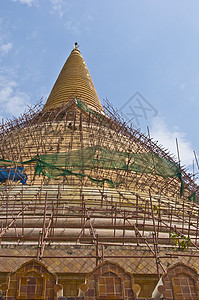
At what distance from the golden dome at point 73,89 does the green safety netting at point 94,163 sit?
8.46 m

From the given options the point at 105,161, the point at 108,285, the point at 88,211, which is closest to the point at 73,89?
the point at 105,161

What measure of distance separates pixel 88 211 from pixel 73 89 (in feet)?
50.1

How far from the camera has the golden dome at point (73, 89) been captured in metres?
21.3

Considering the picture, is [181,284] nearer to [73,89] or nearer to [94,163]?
[94,163]

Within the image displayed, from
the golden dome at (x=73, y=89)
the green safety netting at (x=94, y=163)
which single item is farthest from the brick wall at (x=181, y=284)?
the golden dome at (x=73, y=89)

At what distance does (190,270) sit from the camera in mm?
4379

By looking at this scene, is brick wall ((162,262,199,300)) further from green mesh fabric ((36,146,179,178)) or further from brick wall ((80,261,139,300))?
green mesh fabric ((36,146,179,178))

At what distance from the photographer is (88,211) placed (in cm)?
823

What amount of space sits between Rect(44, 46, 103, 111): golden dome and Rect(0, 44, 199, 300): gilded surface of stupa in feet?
0.33

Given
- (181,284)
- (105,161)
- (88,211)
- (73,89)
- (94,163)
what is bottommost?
(181,284)

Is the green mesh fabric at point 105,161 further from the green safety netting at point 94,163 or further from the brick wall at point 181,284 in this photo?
the brick wall at point 181,284

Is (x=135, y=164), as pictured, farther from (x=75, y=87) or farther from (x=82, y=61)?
(x=82, y=61)

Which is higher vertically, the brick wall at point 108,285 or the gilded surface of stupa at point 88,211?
the gilded surface of stupa at point 88,211

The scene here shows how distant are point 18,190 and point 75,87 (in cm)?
1383
